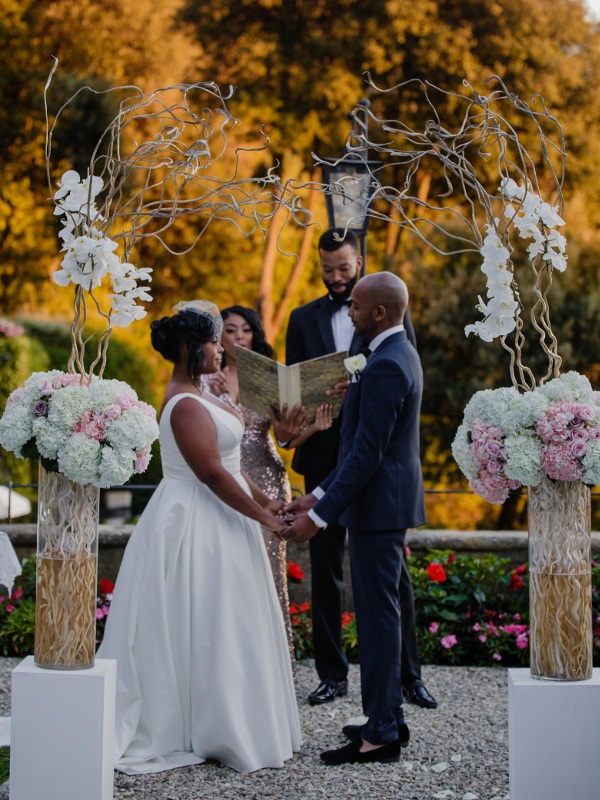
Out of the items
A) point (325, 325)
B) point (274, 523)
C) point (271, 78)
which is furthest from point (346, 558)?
point (271, 78)

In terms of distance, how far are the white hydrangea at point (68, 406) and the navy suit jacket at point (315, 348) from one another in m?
1.78

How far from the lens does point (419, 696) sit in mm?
4297

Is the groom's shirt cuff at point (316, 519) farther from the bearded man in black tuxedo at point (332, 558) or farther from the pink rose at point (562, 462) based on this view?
the pink rose at point (562, 462)

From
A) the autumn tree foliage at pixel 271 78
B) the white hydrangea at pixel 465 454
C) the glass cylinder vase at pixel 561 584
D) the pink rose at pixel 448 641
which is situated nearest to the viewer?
the glass cylinder vase at pixel 561 584

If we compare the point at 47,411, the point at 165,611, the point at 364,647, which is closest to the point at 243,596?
the point at 165,611

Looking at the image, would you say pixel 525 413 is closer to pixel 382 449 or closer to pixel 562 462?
pixel 562 462

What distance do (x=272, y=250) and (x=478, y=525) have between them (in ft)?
24.3

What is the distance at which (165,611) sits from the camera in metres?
3.38

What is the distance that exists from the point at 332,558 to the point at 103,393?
1.99 m

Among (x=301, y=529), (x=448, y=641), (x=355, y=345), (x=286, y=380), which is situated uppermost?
(x=355, y=345)

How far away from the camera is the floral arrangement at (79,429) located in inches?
104

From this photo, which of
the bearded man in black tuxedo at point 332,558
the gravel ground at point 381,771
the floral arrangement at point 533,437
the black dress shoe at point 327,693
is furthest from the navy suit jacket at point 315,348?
the floral arrangement at point 533,437

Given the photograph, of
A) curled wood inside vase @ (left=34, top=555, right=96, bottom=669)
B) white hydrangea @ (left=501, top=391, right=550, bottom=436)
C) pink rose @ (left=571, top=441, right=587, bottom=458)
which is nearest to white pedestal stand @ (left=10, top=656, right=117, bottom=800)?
curled wood inside vase @ (left=34, top=555, right=96, bottom=669)

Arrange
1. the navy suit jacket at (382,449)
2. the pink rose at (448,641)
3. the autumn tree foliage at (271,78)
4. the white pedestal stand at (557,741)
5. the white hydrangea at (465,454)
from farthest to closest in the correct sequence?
1. the autumn tree foliage at (271,78)
2. the pink rose at (448,641)
3. the navy suit jacket at (382,449)
4. the white hydrangea at (465,454)
5. the white pedestal stand at (557,741)
